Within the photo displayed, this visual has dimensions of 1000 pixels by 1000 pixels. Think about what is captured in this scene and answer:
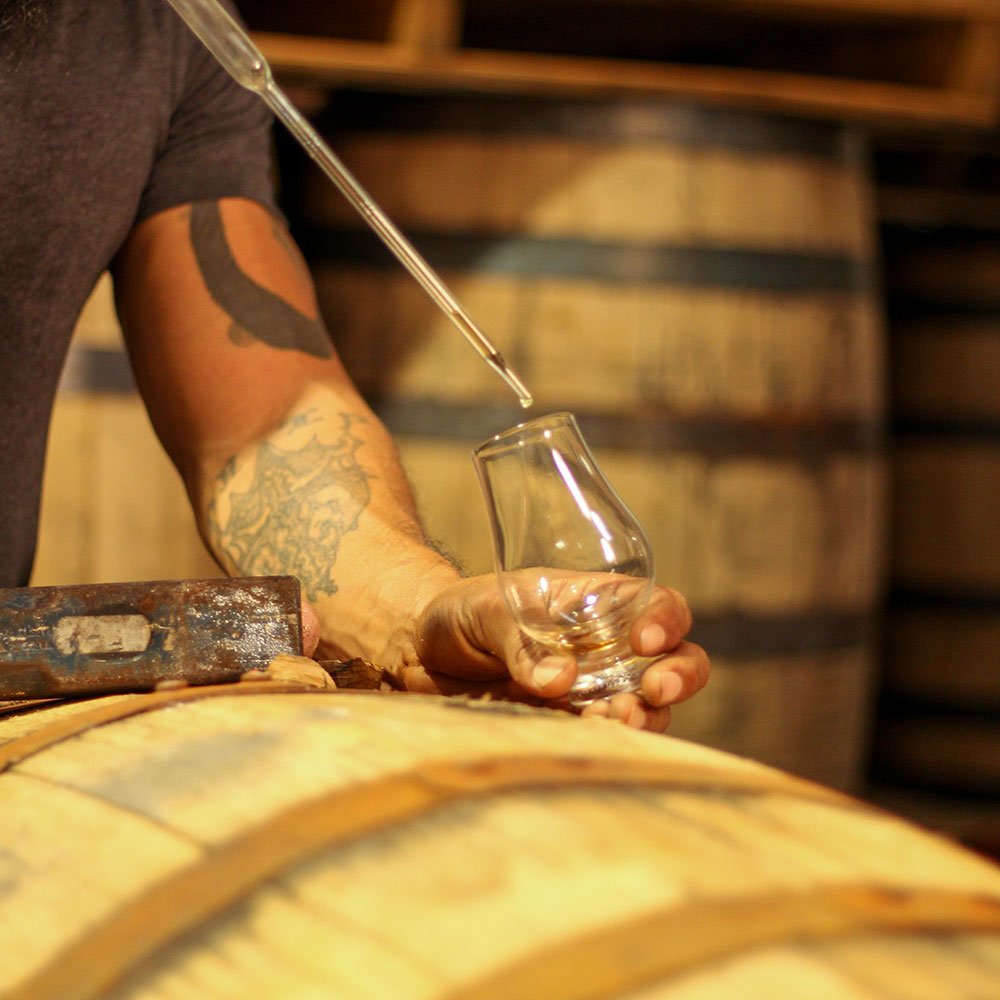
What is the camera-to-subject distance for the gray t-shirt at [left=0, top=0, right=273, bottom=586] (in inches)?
45.2

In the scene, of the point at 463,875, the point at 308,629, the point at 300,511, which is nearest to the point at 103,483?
the point at 300,511

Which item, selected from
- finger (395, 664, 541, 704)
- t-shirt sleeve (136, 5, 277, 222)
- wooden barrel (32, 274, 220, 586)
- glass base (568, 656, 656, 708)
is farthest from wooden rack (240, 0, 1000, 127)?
glass base (568, 656, 656, 708)

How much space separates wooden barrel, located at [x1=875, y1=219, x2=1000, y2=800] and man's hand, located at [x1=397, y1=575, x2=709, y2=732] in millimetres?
2036

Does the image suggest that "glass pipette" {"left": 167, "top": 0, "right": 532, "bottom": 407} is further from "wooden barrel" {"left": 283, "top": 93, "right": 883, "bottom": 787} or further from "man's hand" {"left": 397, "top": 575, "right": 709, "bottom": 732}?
"wooden barrel" {"left": 283, "top": 93, "right": 883, "bottom": 787}

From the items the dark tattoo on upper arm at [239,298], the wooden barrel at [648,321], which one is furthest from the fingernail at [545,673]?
the wooden barrel at [648,321]

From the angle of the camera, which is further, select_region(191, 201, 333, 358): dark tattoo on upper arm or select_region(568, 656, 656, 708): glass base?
select_region(191, 201, 333, 358): dark tattoo on upper arm

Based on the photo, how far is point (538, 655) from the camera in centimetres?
78

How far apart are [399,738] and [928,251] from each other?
2.47 meters

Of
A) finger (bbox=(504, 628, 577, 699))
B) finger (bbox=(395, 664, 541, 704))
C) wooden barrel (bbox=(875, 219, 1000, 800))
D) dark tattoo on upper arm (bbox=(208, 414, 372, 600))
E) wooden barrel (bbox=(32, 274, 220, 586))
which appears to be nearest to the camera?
finger (bbox=(504, 628, 577, 699))

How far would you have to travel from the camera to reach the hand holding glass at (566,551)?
2.58 feet

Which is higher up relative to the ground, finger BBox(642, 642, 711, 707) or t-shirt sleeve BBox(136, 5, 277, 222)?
t-shirt sleeve BBox(136, 5, 277, 222)

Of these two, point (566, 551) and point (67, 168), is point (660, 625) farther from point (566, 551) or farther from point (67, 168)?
point (67, 168)

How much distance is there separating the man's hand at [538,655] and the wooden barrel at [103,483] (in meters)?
1.14

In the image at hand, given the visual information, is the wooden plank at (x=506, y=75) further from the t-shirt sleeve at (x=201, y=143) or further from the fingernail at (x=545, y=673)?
the fingernail at (x=545, y=673)
